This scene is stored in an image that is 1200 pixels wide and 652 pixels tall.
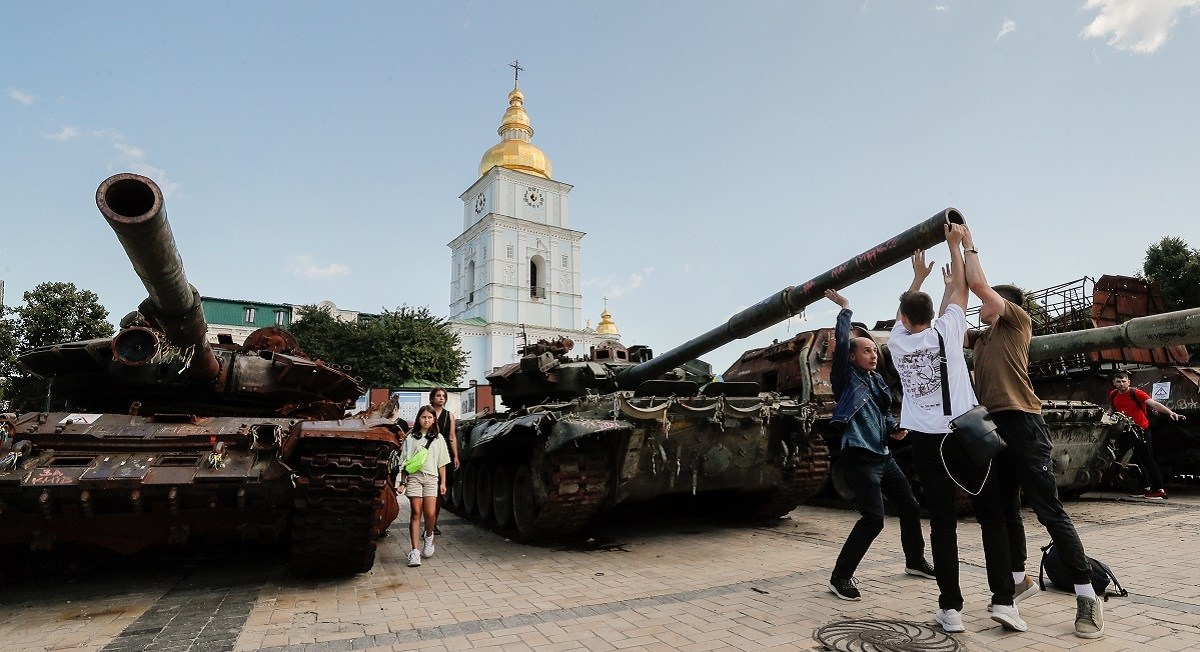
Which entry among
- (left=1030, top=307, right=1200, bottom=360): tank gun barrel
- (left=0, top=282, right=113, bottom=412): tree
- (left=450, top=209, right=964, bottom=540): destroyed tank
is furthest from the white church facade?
(left=1030, top=307, right=1200, bottom=360): tank gun barrel

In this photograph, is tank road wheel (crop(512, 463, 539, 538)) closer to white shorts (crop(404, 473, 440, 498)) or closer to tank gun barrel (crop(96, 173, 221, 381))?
white shorts (crop(404, 473, 440, 498))

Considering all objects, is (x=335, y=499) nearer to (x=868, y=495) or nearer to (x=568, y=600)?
(x=568, y=600)

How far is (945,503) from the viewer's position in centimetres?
375

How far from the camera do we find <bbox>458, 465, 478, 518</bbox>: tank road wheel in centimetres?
938

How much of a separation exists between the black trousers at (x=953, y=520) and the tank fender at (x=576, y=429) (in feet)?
9.67

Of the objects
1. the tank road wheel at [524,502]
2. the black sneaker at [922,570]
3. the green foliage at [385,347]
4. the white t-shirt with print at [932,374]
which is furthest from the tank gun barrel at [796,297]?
the green foliage at [385,347]

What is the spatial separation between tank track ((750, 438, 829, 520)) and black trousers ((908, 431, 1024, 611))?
12.4 ft

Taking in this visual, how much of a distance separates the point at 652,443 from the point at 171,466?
3.94 metres

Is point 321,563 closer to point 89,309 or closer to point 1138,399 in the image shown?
point 1138,399

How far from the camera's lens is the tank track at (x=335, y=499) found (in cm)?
471

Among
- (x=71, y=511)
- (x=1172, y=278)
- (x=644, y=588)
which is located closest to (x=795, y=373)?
(x=644, y=588)

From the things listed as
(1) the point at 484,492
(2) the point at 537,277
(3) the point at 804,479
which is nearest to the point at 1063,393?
(3) the point at 804,479

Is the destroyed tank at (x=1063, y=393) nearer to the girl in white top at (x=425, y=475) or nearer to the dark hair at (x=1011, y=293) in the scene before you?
the dark hair at (x=1011, y=293)

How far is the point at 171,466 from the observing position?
15.5ft
